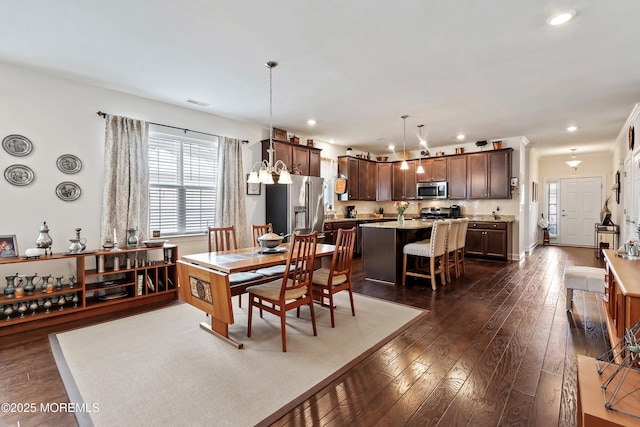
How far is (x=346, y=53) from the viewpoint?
2.94 m

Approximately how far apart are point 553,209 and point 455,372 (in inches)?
372

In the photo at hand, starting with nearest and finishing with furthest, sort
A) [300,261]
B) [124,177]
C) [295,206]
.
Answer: [300,261] < [124,177] < [295,206]

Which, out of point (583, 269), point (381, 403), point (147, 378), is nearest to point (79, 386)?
point (147, 378)

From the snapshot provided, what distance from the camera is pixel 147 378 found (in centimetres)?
212

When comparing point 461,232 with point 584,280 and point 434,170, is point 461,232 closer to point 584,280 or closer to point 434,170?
point 584,280

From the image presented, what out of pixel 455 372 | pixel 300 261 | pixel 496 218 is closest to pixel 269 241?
pixel 300 261

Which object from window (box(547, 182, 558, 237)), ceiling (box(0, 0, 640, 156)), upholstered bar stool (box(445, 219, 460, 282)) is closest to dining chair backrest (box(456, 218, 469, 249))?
upholstered bar stool (box(445, 219, 460, 282))

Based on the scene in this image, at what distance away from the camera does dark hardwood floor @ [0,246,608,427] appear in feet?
5.71

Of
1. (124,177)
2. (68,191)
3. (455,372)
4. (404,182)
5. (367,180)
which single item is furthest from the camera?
(404,182)

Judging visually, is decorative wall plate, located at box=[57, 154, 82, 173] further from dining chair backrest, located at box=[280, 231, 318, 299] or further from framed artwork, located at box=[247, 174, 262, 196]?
dining chair backrest, located at box=[280, 231, 318, 299]

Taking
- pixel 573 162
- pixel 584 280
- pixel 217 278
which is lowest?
pixel 584 280

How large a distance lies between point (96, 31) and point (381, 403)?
363 centimetres

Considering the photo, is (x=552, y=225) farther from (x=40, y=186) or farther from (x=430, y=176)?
(x=40, y=186)

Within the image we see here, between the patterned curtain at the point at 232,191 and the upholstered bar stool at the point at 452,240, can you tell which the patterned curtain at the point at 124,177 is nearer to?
the patterned curtain at the point at 232,191
